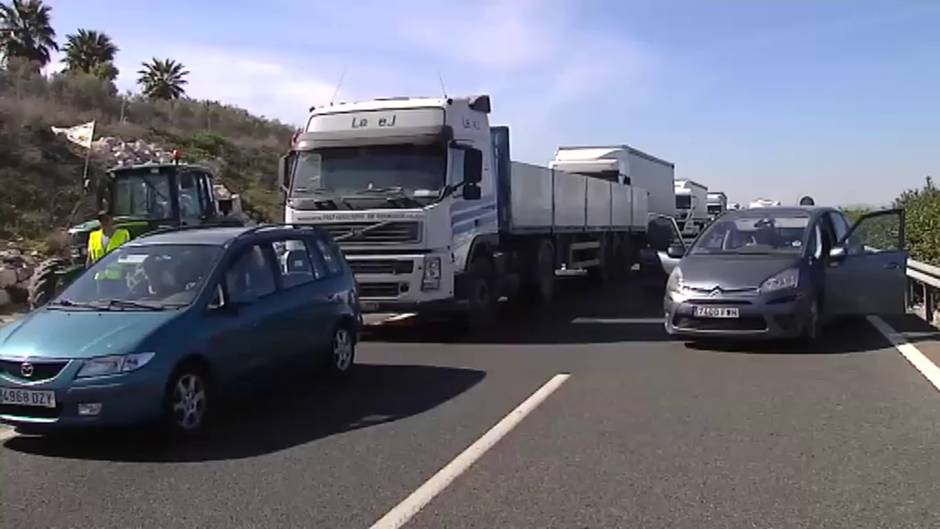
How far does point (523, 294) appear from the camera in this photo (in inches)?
722

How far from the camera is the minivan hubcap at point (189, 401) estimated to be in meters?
7.43

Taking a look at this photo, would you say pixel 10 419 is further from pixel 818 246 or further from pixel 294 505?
pixel 818 246

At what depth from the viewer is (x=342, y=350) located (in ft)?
33.7

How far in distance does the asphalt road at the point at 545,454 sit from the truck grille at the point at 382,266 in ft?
6.67

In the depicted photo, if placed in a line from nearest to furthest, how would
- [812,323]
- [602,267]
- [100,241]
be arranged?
[812,323] → [100,241] → [602,267]

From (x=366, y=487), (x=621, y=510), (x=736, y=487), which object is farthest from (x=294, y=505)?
(x=736, y=487)

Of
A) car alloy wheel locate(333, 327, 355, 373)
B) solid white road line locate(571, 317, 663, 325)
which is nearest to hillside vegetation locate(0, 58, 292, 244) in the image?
solid white road line locate(571, 317, 663, 325)

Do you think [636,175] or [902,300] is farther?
[636,175]

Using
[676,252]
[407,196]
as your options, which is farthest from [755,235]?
[407,196]

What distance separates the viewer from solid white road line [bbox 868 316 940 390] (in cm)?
992

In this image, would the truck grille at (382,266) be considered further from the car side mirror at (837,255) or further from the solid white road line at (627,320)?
the car side mirror at (837,255)

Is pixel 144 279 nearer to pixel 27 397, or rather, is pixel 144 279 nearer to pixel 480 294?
pixel 27 397

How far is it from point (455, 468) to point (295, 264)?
3588mm

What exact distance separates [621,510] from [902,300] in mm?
8303
